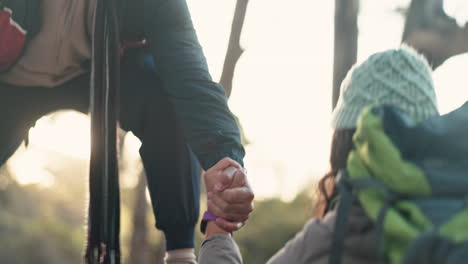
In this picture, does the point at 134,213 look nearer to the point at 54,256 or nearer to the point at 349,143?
the point at 54,256

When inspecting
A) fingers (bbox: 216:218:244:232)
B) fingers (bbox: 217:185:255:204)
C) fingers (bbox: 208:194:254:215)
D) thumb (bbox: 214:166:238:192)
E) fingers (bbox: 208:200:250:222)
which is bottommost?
fingers (bbox: 216:218:244:232)

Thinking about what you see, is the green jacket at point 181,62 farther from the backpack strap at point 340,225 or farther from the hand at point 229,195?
the backpack strap at point 340,225

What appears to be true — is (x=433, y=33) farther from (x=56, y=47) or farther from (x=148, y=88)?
(x=56, y=47)

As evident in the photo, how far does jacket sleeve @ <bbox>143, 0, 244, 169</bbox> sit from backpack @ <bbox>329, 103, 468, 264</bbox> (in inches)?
27.8

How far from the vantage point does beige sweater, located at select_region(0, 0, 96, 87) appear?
8.07 feet

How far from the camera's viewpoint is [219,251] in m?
2.16

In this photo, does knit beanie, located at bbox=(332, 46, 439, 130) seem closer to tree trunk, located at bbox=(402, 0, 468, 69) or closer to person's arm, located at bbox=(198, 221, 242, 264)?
person's arm, located at bbox=(198, 221, 242, 264)

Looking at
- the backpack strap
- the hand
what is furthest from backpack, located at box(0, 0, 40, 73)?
the backpack strap

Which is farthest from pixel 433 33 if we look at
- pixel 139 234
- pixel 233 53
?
pixel 139 234

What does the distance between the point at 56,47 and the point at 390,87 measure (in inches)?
43.4

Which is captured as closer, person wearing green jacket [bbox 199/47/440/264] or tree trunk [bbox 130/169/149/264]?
person wearing green jacket [bbox 199/47/440/264]

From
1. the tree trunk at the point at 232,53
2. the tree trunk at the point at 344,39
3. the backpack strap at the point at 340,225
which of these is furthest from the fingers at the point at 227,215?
the tree trunk at the point at 232,53

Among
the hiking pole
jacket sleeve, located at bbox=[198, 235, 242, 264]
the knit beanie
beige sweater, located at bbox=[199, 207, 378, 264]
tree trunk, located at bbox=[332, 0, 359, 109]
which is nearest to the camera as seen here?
beige sweater, located at bbox=[199, 207, 378, 264]

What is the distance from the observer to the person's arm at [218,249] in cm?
215
